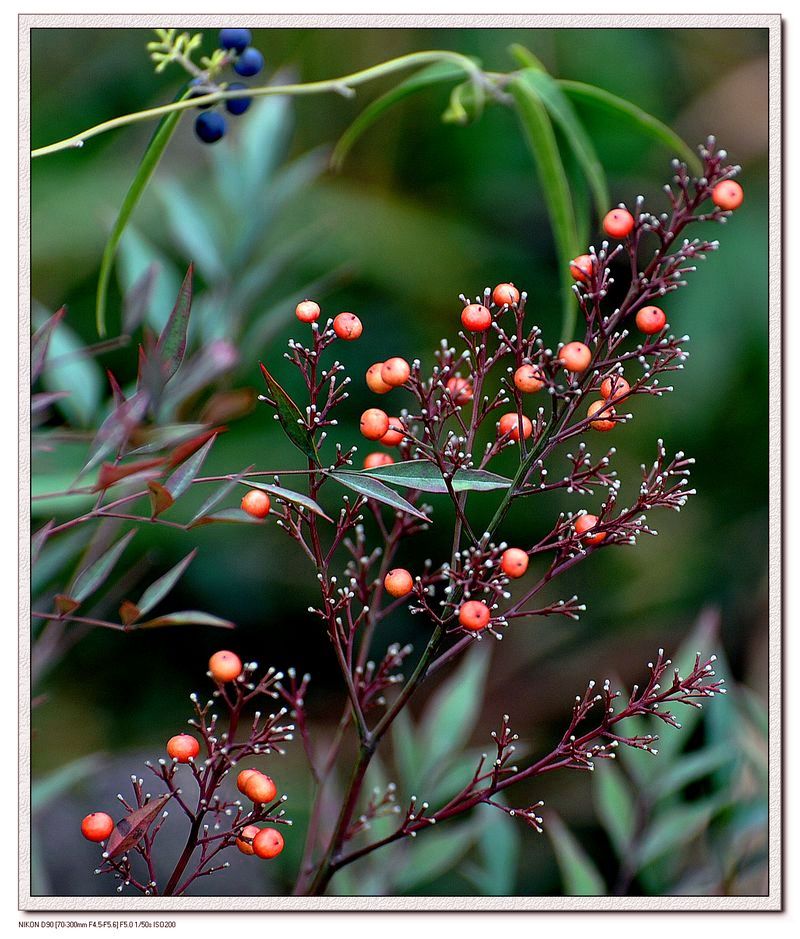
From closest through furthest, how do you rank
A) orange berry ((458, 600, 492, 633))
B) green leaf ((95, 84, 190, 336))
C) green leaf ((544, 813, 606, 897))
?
orange berry ((458, 600, 492, 633)) → green leaf ((95, 84, 190, 336)) → green leaf ((544, 813, 606, 897))

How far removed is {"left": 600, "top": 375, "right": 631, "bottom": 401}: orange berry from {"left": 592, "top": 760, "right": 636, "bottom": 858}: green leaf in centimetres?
46

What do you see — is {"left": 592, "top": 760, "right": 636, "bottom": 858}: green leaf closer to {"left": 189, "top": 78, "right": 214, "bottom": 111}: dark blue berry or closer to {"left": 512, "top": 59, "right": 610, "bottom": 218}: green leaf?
{"left": 512, "top": 59, "right": 610, "bottom": 218}: green leaf

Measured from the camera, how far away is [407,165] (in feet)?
3.51

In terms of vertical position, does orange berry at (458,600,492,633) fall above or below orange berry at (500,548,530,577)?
below

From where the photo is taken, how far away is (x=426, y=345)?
102cm

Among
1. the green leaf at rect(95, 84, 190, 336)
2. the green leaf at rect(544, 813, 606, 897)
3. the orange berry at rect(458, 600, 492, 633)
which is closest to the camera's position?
the orange berry at rect(458, 600, 492, 633)

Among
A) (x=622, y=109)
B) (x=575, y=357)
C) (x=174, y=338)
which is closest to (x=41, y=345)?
(x=174, y=338)

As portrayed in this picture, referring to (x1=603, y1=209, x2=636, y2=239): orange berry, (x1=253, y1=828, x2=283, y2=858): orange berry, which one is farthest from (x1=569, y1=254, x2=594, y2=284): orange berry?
(x1=253, y1=828, x2=283, y2=858): orange berry

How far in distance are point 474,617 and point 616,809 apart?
462 mm

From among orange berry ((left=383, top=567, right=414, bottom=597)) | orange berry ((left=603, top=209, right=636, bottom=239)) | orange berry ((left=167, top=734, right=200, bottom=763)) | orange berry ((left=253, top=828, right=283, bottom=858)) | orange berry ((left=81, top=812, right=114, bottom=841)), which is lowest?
orange berry ((left=253, top=828, right=283, bottom=858))

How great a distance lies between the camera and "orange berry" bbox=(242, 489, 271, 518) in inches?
18.8

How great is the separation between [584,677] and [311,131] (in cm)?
66

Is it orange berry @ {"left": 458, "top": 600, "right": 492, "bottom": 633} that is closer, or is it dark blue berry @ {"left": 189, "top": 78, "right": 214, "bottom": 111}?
orange berry @ {"left": 458, "top": 600, "right": 492, "bottom": 633}

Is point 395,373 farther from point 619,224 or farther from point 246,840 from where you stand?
point 246,840
